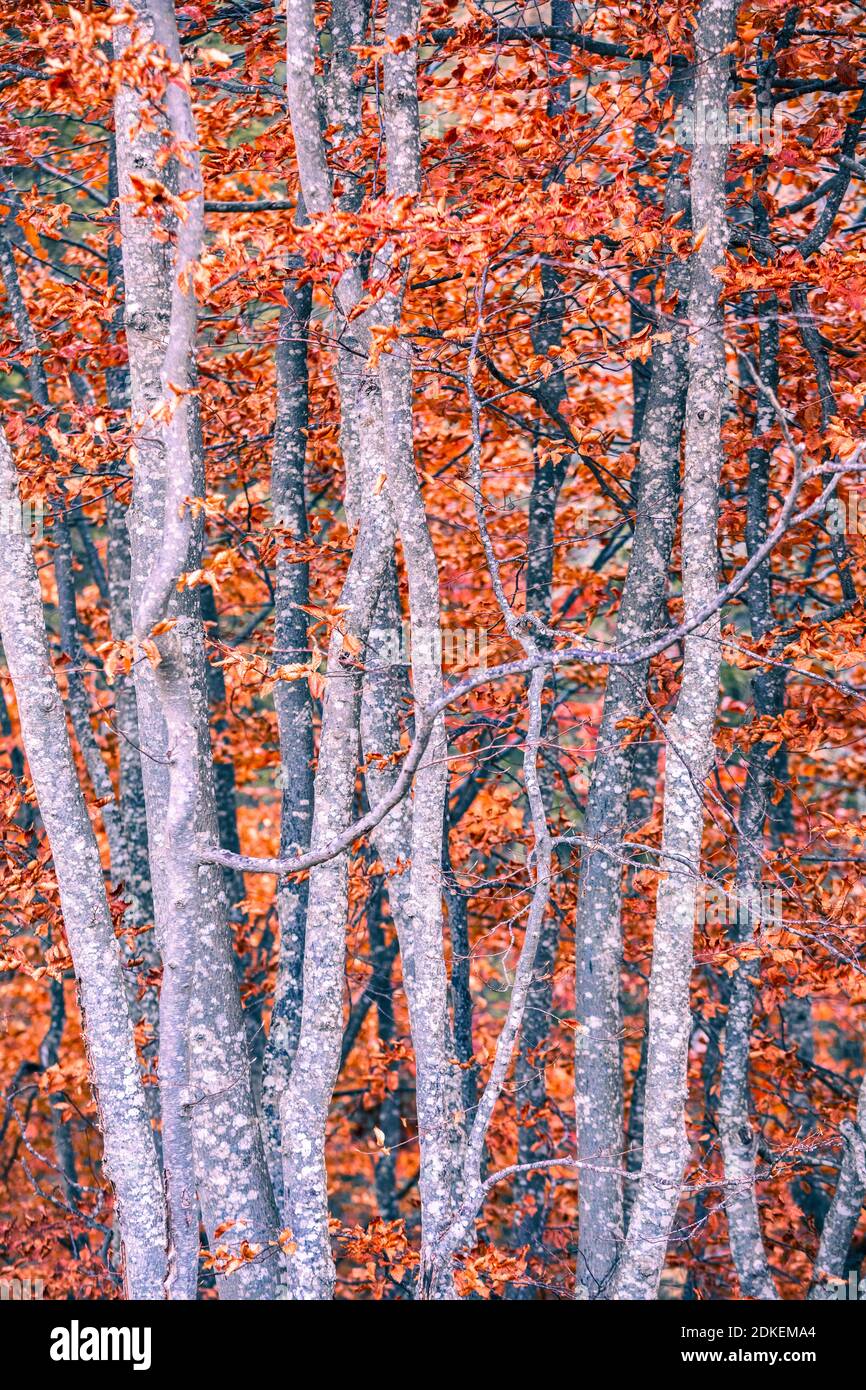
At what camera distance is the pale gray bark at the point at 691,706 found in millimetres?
5000

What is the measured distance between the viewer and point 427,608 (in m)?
4.75

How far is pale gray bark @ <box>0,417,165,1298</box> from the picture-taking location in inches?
177

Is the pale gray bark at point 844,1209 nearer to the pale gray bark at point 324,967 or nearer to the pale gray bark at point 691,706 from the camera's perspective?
the pale gray bark at point 691,706

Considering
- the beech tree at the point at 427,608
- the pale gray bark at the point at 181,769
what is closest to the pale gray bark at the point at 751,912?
the beech tree at the point at 427,608

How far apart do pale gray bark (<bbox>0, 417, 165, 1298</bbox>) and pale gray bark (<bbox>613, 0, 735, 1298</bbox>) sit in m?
2.26

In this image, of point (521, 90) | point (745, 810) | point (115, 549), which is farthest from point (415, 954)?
point (521, 90)

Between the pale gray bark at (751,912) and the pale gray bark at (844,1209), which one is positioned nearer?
→ the pale gray bark at (844,1209)

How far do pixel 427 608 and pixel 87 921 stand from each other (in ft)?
6.47

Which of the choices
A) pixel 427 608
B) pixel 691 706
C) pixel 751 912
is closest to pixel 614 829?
pixel 751 912

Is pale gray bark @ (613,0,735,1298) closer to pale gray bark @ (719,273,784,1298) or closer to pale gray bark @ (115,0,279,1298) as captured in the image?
pale gray bark @ (719,273,784,1298)

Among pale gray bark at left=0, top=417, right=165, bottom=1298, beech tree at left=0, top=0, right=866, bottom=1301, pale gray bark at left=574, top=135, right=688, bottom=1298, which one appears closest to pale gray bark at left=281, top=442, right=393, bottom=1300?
beech tree at left=0, top=0, right=866, bottom=1301

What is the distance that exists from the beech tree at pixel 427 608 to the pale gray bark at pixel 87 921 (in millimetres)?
16

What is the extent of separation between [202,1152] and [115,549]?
13.4ft

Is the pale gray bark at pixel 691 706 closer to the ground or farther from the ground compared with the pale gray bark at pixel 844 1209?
farther from the ground
